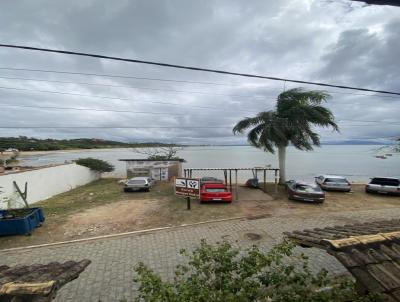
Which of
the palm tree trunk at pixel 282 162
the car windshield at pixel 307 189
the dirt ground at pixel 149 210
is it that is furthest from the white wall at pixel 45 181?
the palm tree trunk at pixel 282 162

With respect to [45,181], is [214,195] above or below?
below

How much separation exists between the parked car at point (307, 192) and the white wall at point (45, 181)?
17.3 m

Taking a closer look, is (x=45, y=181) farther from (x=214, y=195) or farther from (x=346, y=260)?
(x=346, y=260)

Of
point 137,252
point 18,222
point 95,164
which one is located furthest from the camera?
point 95,164

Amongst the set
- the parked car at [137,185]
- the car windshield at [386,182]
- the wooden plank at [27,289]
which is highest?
the wooden plank at [27,289]

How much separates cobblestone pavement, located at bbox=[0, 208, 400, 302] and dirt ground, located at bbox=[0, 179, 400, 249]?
3.35ft

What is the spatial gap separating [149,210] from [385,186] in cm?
1692

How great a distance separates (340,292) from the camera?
2.68m

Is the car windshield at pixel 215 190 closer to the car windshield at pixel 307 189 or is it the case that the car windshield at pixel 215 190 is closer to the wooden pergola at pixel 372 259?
the car windshield at pixel 307 189

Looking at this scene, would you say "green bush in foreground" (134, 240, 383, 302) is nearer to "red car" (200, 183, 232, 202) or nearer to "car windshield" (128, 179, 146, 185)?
"red car" (200, 183, 232, 202)

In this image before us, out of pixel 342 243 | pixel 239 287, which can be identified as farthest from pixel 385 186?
pixel 239 287

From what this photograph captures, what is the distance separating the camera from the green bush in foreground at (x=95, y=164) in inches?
1052

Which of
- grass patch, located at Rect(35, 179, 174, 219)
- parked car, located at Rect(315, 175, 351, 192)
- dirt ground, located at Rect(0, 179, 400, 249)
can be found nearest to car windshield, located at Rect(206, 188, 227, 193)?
dirt ground, located at Rect(0, 179, 400, 249)

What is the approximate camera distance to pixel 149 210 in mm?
14031
